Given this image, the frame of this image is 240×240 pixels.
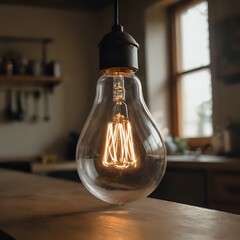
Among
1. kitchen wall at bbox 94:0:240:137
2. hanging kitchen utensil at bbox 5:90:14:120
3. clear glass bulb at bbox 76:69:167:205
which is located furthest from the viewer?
hanging kitchen utensil at bbox 5:90:14:120

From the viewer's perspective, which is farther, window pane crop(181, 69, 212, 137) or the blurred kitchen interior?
window pane crop(181, 69, 212, 137)

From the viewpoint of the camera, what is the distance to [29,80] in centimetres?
409

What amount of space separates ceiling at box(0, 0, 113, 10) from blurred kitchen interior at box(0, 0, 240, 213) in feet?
0.04

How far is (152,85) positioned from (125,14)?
845mm

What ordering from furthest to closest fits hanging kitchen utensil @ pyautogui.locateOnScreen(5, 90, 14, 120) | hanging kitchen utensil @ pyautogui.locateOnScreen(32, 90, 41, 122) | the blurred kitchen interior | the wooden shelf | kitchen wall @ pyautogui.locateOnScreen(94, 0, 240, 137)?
hanging kitchen utensil @ pyautogui.locateOnScreen(32, 90, 41, 122) < hanging kitchen utensil @ pyautogui.locateOnScreen(5, 90, 14, 120) < the wooden shelf < kitchen wall @ pyautogui.locateOnScreen(94, 0, 240, 137) < the blurred kitchen interior

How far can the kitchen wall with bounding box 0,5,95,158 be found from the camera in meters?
4.17

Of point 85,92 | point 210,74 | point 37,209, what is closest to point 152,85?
point 210,74

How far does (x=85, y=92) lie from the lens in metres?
4.53

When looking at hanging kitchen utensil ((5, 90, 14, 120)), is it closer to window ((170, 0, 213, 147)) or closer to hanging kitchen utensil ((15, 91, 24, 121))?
hanging kitchen utensil ((15, 91, 24, 121))

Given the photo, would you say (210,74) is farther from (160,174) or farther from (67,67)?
(160,174)

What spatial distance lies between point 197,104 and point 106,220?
3031 millimetres

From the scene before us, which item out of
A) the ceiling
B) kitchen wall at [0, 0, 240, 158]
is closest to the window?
kitchen wall at [0, 0, 240, 158]

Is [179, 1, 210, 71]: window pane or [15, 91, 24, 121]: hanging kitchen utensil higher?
[179, 1, 210, 71]: window pane

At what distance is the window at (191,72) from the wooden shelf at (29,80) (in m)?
1.28
